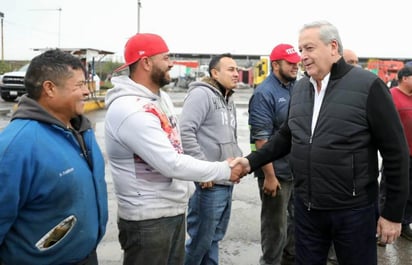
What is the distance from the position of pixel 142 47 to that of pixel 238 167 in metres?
1.19

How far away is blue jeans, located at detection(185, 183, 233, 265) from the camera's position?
11.5 feet

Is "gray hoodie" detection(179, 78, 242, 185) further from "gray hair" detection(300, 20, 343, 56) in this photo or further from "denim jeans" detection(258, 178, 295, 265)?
"gray hair" detection(300, 20, 343, 56)

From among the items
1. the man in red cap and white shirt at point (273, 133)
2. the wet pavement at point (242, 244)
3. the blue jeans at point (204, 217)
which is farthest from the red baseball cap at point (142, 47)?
the wet pavement at point (242, 244)

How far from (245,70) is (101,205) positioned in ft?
174

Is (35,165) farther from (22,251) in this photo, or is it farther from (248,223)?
(248,223)

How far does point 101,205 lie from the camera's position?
7.41ft

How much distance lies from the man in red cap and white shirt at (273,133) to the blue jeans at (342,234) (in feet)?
3.40

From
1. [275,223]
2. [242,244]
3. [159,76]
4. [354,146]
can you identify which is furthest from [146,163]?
[242,244]

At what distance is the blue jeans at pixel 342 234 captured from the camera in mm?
2656

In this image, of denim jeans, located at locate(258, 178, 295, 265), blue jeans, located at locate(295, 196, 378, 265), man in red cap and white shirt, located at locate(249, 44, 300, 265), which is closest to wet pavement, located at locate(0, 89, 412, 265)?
denim jeans, located at locate(258, 178, 295, 265)

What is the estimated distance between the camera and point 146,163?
8.47ft

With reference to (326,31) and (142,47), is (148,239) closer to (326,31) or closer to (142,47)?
(142,47)

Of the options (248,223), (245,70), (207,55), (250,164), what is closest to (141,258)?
(250,164)

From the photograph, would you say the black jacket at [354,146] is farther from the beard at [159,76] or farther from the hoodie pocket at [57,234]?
the hoodie pocket at [57,234]
